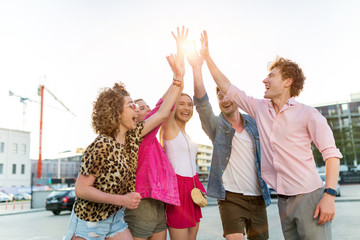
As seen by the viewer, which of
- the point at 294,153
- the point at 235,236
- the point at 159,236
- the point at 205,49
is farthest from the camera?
the point at 205,49

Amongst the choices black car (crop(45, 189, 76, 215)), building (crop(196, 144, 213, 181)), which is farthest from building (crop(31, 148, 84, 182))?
black car (crop(45, 189, 76, 215))

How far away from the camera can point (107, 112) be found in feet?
8.97

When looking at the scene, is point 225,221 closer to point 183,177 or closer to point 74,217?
point 183,177

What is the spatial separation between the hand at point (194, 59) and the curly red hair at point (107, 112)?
3.64ft

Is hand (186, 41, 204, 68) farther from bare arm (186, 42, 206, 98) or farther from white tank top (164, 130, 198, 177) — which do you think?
white tank top (164, 130, 198, 177)

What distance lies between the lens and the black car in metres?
18.3

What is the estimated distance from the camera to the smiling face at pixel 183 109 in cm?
382

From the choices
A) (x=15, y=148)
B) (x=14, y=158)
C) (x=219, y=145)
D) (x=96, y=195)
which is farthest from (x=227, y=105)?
(x=15, y=148)

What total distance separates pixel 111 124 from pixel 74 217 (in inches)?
31.1

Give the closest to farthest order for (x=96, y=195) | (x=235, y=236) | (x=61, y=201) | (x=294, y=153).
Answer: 1. (x=96, y=195)
2. (x=294, y=153)
3. (x=235, y=236)
4. (x=61, y=201)

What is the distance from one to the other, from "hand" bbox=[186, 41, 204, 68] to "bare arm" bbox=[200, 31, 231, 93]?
0.06 meters

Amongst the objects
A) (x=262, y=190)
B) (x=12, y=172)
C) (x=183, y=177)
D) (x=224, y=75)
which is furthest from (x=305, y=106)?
(x=12, y=172)

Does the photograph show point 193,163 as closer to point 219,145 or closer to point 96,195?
point 219,145

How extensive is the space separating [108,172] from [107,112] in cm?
50
